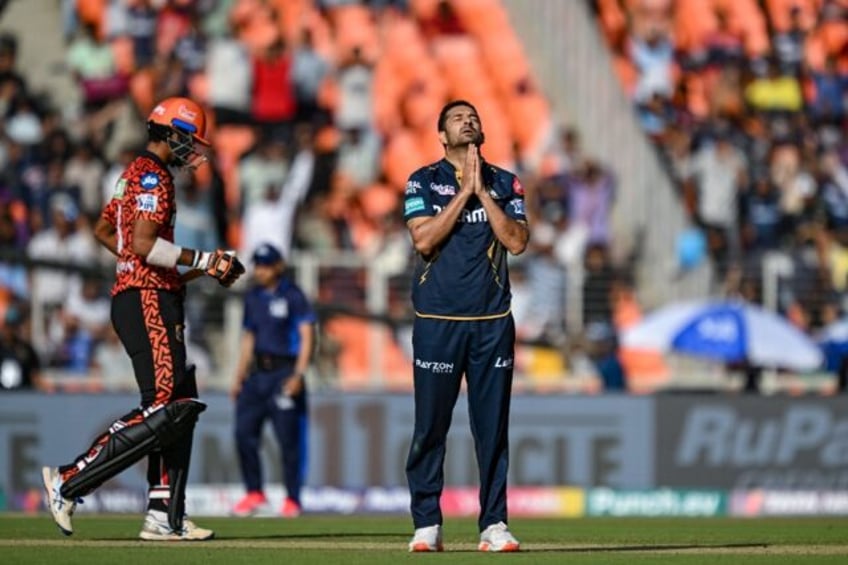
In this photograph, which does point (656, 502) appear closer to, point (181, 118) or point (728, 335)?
point (728, 335)

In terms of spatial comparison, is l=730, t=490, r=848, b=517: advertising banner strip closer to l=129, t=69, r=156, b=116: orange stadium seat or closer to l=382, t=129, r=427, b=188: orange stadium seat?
l=382, t=129, r=427, b=188: orange stadium seat

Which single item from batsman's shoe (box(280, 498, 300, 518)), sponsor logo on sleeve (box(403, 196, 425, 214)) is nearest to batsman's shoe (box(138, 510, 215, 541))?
sponsor logo on sleeve (box(403, 196, 425, 214))

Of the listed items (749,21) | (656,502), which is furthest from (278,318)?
(749,21)

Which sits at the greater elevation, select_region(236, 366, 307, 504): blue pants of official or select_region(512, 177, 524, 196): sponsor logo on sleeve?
select_region(512, 177, 524, 196): sponsor logo on sleeve

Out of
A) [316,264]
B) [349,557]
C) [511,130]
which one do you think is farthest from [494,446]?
[511,130]

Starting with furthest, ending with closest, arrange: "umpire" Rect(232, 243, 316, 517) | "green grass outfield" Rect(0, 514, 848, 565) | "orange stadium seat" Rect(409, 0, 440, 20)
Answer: "orange stadium seat" Rect(409, 0, 440, 20) → "umpire" Rect(232, 243, 316, 517) → "green grass outfield" Rect(0, 514, 848, 565)

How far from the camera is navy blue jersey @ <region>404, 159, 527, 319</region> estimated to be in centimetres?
1144

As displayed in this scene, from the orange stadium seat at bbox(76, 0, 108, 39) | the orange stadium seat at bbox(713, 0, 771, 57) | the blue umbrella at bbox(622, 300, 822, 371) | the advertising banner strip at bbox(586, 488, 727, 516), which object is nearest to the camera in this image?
the advertising banner strip at bbox(586, 488, 727, 516)

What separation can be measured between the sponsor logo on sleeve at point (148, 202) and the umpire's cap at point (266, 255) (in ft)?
21.7

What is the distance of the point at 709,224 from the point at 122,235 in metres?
13.0

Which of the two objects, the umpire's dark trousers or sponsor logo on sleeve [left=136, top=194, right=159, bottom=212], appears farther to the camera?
sponsor logo on sleeve [left=136, top=194, right=159, bottom=212]

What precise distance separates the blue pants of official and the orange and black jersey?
21.5ft

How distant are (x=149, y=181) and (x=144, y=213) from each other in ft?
0.65

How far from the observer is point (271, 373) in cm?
1867
